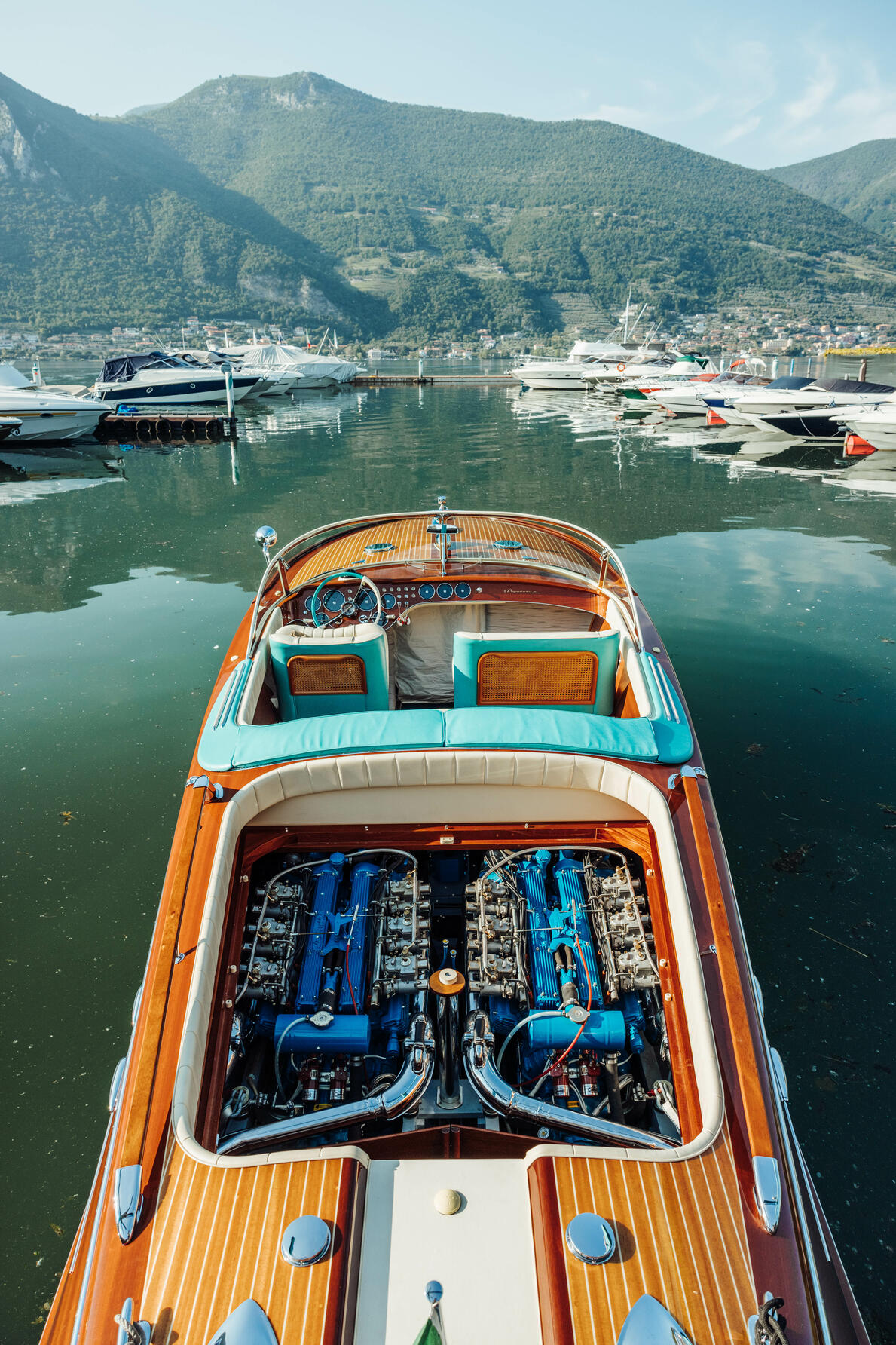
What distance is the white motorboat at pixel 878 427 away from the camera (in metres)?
21.0

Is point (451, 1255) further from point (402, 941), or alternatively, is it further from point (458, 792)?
point (458, 792)

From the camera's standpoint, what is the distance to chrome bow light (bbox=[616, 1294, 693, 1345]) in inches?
69.2

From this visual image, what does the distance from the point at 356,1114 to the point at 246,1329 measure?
0.72 meters

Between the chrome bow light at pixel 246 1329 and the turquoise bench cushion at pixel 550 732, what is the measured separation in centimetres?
209

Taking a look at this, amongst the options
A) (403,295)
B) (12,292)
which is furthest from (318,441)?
(403,295)

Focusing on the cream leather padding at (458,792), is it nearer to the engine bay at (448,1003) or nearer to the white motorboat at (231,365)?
the engine bay at (448,1003)

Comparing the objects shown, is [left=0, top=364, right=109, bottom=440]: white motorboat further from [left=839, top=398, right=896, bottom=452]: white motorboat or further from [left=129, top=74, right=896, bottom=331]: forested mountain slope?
[left=129, top=74, right=896, bottom=331]: forested mountain slope

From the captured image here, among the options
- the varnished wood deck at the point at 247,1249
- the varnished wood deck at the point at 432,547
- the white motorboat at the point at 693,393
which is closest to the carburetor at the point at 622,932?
the varnished wood deck at the point at 247,1249

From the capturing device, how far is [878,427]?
830 inches

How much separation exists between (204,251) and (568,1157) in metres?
131

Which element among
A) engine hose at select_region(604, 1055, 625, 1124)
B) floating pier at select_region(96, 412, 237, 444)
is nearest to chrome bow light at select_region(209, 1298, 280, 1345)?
engine hose at select_region(604, 1055, 625, 1124)

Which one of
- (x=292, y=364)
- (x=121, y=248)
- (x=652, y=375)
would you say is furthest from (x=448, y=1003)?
(x=121, y=248)

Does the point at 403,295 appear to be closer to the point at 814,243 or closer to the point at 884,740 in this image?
the point at 814,243

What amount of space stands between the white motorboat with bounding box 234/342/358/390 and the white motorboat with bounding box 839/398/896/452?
32571 mm
